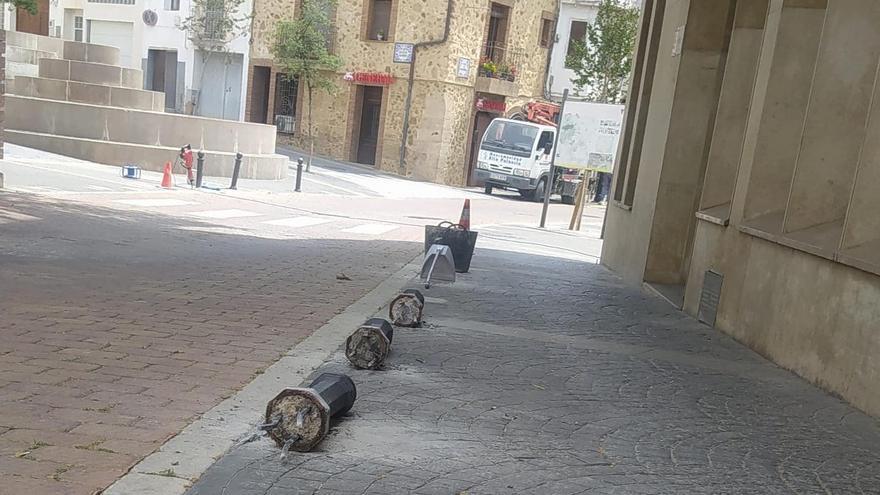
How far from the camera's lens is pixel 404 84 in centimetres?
3331

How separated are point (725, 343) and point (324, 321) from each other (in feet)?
12.0

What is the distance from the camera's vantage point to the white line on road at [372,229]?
49.1 ft

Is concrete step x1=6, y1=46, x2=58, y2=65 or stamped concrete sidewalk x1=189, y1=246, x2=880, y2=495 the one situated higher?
concrete step x1=6, y1=46, x2=58, y2=65

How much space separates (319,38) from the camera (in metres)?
31.0

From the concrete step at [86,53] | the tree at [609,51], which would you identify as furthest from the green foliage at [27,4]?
the tree at [609,51]

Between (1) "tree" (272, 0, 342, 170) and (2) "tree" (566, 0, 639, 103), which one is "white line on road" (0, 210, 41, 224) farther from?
(2) "tree" (566, 0, 639, 103)

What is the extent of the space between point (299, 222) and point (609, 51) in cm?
2041

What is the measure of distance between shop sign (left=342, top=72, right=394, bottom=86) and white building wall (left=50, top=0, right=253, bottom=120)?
571 cm

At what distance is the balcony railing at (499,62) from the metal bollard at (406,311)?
29041mm

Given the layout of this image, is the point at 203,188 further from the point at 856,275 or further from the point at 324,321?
the point at 856,275

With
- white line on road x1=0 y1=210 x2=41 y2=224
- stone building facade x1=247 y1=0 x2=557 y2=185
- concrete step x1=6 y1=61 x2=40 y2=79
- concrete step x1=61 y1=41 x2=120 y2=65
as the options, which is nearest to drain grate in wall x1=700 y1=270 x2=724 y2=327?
white line on road x1=0 y1=210 x2=41 y2=224

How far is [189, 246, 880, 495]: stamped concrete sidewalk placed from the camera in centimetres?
358

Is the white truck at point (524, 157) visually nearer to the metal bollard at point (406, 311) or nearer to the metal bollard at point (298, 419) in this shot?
the metal bollard at point (406, 311)

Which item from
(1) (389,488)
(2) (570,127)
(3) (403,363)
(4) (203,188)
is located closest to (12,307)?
(3) (403,363)
